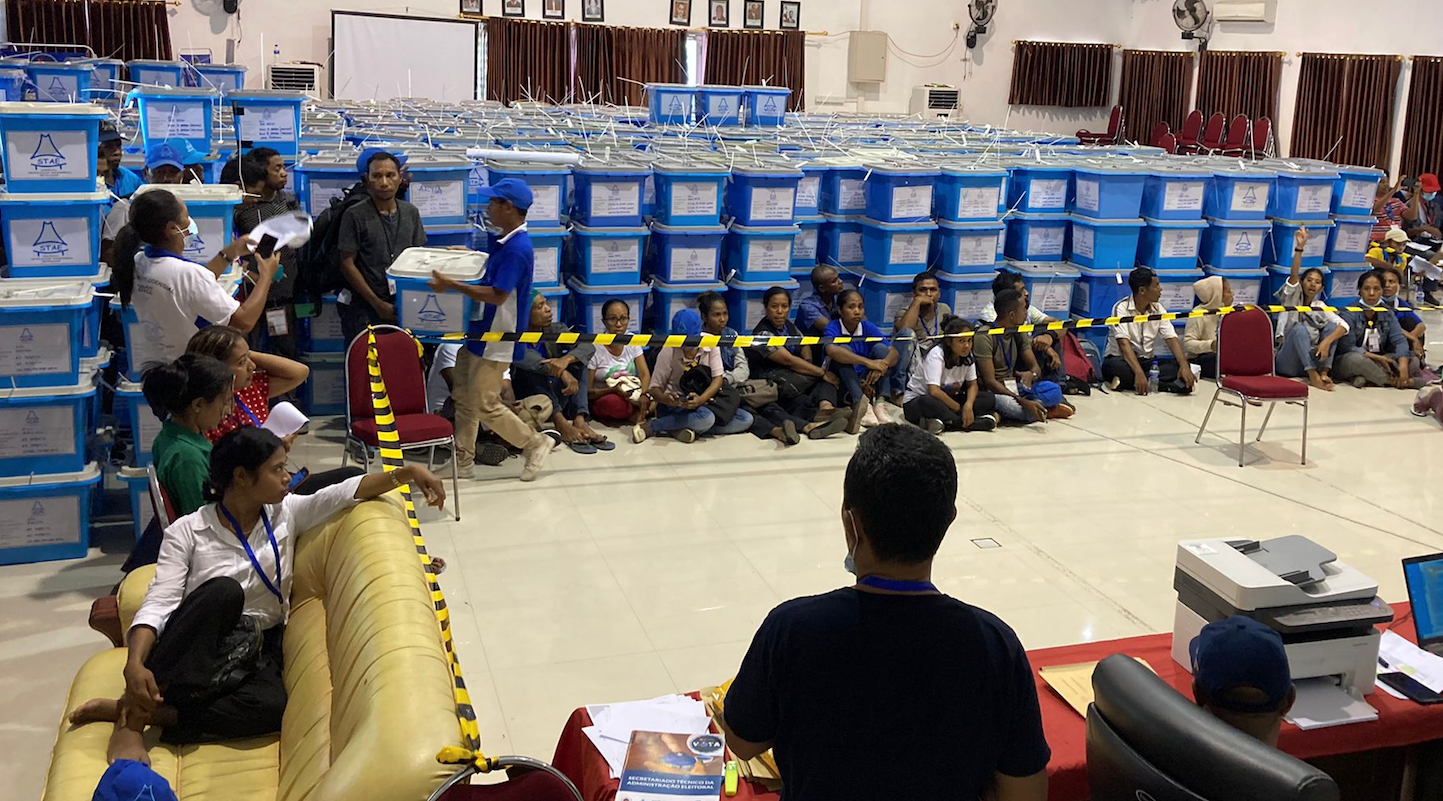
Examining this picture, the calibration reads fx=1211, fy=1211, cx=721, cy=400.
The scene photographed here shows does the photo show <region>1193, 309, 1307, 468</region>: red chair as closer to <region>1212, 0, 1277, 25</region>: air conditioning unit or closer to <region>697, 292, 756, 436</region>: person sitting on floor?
<region>697, 292, 756, 436</region>: person sitting on floor

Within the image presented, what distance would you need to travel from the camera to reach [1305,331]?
832cm

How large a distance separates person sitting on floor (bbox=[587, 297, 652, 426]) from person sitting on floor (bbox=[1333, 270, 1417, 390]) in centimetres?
509

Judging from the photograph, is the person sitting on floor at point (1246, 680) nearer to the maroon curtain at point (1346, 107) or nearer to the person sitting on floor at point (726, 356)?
the person sitting on floor at point (726, 356)

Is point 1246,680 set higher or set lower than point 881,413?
higher

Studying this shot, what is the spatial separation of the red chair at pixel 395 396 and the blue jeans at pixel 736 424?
1732mm

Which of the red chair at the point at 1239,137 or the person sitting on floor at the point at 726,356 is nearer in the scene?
the person sitting on floor at the point at 726,356

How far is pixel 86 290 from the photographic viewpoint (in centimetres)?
477

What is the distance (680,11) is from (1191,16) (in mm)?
7704

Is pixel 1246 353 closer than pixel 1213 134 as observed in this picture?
Yes

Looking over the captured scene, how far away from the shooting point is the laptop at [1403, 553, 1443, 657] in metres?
→ 3.21

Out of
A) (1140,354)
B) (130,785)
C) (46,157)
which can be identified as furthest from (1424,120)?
(130,785)

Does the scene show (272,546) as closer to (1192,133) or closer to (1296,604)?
(1296,604)

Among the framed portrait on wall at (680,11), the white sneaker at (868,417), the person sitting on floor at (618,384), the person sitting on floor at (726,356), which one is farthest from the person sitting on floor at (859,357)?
the framed portrait on wall at (680,11)

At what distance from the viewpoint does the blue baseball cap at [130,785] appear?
2.11 m
